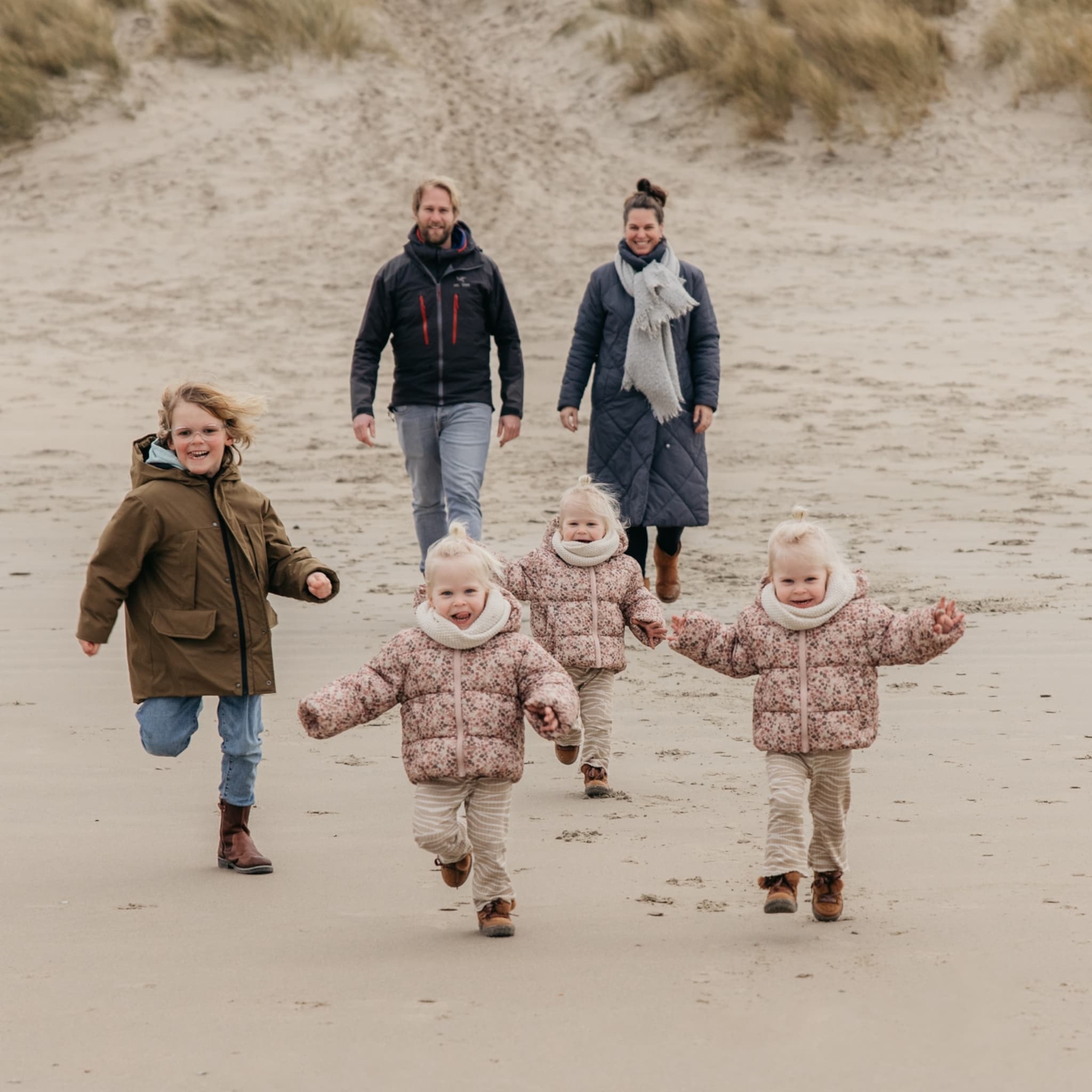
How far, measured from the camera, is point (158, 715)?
4.38 m

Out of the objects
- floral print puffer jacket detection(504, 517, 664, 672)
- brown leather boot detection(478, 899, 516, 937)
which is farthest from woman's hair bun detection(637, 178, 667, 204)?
brown leather boot detection(478, 899, 516, 937)

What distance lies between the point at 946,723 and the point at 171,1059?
11.2ft

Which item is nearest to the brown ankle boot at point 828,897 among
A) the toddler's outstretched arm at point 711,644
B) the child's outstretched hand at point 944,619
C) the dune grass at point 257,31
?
the toddler's outstretched arm at point 711,644

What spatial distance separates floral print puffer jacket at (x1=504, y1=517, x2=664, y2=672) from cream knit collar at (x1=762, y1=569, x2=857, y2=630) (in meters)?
1.12

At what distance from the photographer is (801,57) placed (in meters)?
19.8

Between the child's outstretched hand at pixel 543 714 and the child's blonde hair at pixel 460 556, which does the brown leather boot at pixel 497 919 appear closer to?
the child's outstretched hand at pixel 543 714

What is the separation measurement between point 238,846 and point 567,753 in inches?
46.4

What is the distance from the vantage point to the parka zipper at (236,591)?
437cm

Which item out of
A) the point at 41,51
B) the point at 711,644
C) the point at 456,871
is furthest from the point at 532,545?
the point at 41,51

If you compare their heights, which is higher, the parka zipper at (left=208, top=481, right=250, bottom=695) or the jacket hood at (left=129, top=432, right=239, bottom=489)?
the jacket hood at (left=129, top=432, right=239, bottom=489)

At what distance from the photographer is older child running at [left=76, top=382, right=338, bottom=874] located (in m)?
4.34

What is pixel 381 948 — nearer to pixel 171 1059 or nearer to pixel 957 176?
pixel 171 1059

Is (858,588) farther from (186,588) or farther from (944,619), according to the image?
(186,588)

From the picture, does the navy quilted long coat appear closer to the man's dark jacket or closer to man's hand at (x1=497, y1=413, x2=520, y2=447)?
man's hand at (x1=497, y1=413, x2=520, y2=447)
